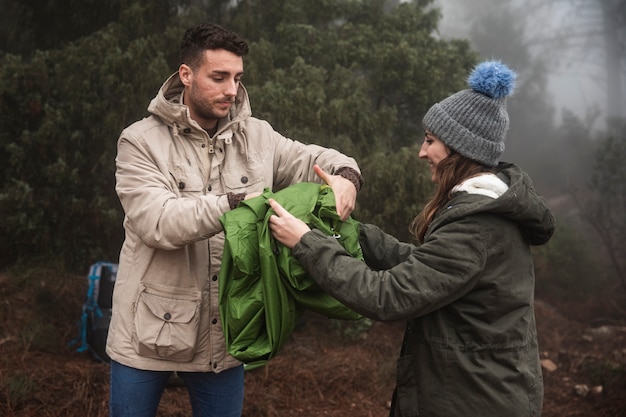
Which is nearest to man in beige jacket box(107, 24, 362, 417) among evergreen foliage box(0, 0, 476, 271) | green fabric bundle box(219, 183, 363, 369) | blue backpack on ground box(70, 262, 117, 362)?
green fabric bundle box(219, 183, 363, 369)

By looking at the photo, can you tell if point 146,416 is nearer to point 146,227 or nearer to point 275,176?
point 146,227

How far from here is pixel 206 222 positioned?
7.60 feet

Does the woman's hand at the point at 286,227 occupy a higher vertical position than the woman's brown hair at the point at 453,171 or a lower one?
lower

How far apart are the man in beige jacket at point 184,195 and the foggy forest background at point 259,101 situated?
8.88ft

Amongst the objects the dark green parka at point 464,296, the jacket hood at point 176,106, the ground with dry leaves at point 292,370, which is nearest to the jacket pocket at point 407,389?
the dark green parka at point 464,296

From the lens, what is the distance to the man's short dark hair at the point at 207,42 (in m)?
2.60

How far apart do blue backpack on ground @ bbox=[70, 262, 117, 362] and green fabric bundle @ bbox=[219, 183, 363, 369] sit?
2879 mm

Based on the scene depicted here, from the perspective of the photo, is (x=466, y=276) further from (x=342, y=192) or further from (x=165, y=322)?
(x=165, y=322)

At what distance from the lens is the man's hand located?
2.40 metres

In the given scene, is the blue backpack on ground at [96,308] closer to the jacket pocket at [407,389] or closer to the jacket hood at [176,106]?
the jacket hood at [176,106]

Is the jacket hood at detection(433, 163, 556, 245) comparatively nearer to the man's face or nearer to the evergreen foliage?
the man's face

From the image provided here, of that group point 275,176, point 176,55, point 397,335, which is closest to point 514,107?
point 397,335

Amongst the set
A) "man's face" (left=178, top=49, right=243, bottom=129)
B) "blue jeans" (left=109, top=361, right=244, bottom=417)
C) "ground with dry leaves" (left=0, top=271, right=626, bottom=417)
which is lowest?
"ground with dry leaves" (left=0, top=271, right=626, bottom=417)

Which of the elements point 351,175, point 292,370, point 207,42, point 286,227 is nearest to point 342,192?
point 351,175
